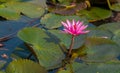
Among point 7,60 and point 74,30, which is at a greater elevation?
point 74,30

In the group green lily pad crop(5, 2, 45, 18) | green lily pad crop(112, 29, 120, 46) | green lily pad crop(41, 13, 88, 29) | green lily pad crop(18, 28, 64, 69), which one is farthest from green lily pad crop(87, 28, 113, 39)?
green lily pad crop(5, 2, 45, 18)

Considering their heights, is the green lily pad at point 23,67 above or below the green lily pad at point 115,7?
above

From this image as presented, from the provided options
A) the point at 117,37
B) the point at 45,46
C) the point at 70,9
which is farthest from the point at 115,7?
the point at 45,46

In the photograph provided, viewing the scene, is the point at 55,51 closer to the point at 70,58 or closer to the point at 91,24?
the point at 70,58

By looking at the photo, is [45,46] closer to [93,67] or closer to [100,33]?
[93,67]

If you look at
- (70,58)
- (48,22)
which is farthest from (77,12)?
(70,58)

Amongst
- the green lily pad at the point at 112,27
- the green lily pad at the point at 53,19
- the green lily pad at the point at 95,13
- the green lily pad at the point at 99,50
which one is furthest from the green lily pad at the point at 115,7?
the green lily pad at the point at 99,50

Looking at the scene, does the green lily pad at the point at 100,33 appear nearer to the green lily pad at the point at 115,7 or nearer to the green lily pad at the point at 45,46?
the green lily pad at the point at 45,46
